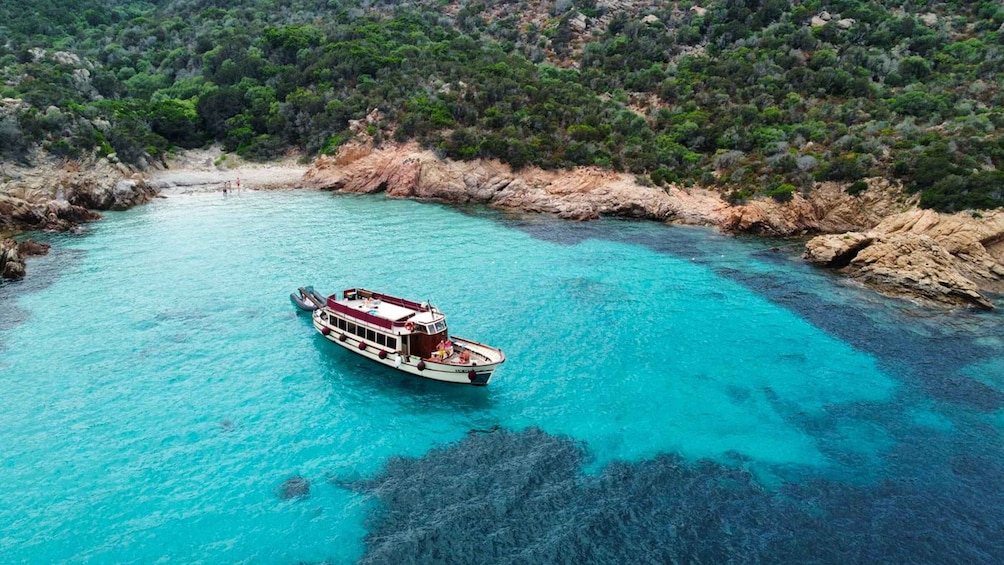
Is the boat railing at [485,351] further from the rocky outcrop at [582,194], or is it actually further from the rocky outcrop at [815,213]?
the rocky outcrop at [815,213]

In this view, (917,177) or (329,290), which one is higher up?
(917,177)

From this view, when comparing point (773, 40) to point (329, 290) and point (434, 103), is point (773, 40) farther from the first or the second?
point (329, 290)

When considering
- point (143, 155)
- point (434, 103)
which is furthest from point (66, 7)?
point (434, 103)

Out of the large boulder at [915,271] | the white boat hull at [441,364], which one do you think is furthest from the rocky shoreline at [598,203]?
the white boat hull at [441,364]

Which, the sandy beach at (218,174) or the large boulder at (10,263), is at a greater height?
the sandy beach at (218,174)

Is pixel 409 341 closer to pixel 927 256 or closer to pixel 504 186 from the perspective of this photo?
pixel 927 256

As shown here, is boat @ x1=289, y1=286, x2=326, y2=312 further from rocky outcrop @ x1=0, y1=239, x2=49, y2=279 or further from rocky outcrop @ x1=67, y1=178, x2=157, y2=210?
rocky outcrop @ x1=67, y1=178, x2=157, y2=210
